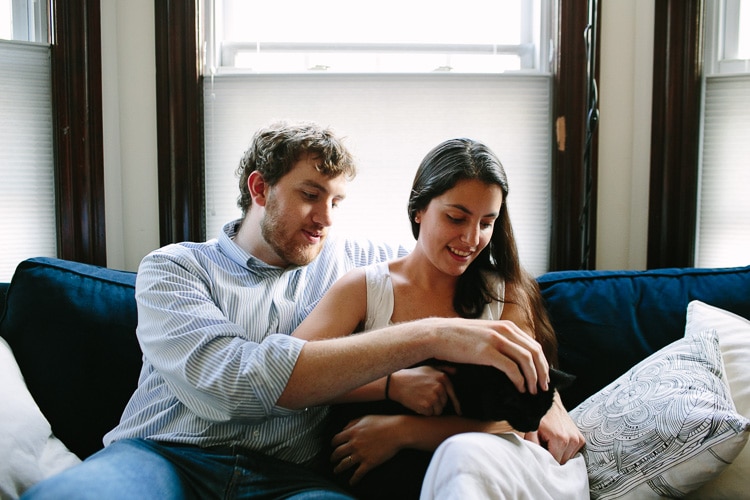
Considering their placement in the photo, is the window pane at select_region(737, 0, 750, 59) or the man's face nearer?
the man's face

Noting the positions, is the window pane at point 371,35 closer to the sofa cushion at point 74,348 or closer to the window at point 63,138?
the window at point 63,138

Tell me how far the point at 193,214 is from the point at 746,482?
1795mm

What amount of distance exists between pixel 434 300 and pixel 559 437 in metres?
0.45

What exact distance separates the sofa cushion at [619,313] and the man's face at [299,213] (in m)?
0.72

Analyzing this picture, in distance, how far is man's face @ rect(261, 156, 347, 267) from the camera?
157cm

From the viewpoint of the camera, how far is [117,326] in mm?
1654

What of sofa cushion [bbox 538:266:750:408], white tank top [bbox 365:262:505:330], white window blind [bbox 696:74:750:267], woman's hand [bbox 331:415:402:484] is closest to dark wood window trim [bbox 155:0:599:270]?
sofa cushion [bbox 538:266:750:408]

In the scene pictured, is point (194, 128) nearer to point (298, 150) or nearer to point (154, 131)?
point (154, 131)

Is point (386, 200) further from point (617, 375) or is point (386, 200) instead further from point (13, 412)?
point (13, 412)

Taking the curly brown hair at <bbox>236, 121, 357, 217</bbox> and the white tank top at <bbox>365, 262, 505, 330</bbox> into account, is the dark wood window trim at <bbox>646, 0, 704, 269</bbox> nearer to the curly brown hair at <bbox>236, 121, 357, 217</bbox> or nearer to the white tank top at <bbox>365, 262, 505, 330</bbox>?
the white tank top at <bbox>365, 262, 505, 330</bbox>

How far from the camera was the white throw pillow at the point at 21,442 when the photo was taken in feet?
4.25

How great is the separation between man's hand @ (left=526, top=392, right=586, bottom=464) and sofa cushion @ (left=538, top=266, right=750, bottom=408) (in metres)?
0.31

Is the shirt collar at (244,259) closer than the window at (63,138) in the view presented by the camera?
Yes

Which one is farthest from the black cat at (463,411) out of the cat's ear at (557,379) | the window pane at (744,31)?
the window pane at (744,31)
